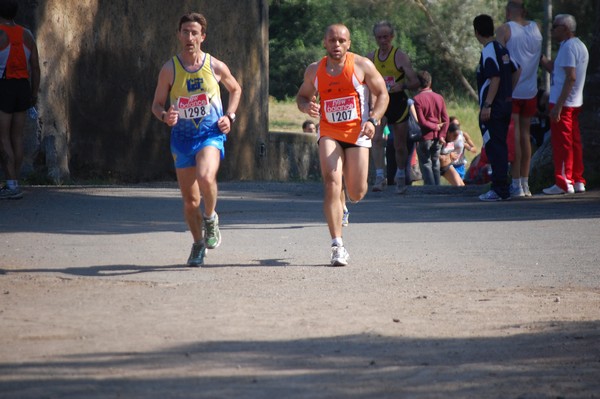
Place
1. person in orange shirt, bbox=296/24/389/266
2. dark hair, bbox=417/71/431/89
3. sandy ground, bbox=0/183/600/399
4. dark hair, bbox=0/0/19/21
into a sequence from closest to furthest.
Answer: sandy ground, bbox=0/183/600/399
person in orange shirt, bbox=296/24/389/266
dark hair, bbox=0/0/19/21
dark hair, bbox=417/71/431/89

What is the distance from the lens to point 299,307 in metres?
7.71

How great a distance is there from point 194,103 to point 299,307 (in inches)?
98.2

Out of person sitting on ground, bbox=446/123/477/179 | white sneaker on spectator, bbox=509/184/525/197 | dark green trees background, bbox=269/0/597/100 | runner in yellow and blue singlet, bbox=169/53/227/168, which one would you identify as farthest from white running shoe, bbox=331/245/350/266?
dark green trees background, bbox=269/0/597/100

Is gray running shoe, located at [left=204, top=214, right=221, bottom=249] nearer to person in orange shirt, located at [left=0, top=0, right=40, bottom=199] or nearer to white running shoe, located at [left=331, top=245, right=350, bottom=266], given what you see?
white running shoe, located at [left=331, top=245, right=350, bottom=266]

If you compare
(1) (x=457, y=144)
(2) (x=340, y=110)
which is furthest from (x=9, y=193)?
(1) (x=457, y=144)

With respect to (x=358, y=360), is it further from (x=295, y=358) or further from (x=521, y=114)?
(x=521, y=114)

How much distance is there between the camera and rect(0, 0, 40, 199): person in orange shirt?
13.9 m

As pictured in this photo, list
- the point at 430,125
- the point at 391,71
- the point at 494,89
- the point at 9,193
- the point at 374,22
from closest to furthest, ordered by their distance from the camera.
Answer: the point at 9,193 < the point at 494,89 < the point at 391,71 < the point at 430,125 < the point at 374,22

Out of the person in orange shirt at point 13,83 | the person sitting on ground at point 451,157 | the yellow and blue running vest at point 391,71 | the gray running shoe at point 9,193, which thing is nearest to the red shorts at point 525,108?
the yellow and blue running vest at point 391,71

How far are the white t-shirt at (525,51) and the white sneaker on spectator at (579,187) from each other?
1296mm

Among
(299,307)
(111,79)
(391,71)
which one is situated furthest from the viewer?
(111,79)

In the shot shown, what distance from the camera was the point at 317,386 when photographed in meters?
5.51

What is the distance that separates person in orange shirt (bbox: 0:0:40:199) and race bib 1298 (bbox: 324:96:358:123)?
17.2 ft

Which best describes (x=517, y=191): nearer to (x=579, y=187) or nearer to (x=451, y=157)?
(x=579, y=187)
